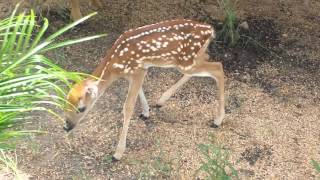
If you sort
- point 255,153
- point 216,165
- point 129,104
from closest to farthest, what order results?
point 216,165 < point 129,104 < point 255,153

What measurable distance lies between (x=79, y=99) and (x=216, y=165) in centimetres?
86

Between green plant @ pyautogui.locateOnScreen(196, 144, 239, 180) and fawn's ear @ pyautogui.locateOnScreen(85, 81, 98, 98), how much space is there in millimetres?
693

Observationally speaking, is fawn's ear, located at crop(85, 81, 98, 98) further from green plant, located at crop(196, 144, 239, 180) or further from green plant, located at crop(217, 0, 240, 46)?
green plant, located at crop(217, 0, 240, 46)

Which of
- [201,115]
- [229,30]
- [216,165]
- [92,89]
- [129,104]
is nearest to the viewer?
A: [216,165]

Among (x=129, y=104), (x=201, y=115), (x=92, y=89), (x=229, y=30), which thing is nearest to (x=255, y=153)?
(x=201, y=115)

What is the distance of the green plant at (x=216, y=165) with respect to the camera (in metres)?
3.07

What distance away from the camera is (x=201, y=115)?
3.93 meters

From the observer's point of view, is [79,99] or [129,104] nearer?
[79,99]

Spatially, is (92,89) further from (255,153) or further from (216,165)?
(255,153)

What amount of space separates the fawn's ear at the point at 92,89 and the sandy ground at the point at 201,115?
A: 48cm

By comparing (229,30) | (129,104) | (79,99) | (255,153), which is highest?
(79,99)

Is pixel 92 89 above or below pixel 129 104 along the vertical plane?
above

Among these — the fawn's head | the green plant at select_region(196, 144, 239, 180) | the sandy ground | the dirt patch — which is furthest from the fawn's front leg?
the dirt patch

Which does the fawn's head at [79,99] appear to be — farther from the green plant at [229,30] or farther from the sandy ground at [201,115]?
the green plant at [229,30]
